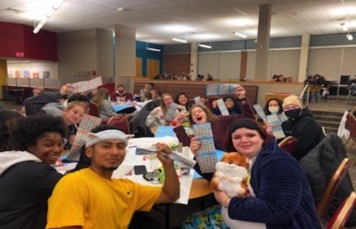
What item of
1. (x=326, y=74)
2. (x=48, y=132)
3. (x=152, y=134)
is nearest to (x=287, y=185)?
(x=48, y=132)

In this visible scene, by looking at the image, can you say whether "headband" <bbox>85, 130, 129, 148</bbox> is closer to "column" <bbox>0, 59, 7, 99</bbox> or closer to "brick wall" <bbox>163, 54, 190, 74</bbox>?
"column" <bbox>0, 59, 7, 99</bbox>

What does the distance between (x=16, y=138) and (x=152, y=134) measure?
7.33 feet

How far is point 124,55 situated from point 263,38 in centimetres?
572

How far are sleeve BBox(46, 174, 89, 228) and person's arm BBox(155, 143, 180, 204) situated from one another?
480 millimetres

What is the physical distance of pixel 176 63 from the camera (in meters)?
16.6

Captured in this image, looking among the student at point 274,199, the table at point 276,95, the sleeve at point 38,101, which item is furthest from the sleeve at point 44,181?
the table at point 276,95

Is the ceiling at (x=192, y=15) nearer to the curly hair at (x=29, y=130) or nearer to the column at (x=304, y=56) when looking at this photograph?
the column at (x=304, y=56)

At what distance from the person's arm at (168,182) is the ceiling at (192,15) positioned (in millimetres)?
6779

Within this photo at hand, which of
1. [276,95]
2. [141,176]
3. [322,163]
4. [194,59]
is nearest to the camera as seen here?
[141,176]

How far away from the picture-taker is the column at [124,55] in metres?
10.8

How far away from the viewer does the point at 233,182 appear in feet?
4.53

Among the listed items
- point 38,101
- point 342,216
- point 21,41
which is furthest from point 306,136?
point 21,41

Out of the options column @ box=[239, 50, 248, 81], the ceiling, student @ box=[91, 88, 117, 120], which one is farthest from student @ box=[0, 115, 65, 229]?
column @ box=[239, 50, 248, 81]

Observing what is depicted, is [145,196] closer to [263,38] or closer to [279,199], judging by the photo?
[279,199]
